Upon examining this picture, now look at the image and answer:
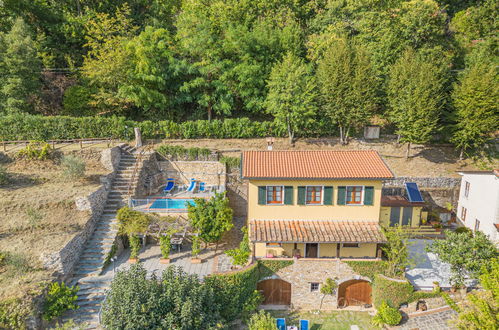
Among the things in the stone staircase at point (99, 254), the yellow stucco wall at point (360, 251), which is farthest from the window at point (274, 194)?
the stone staircase at point (99, 254)

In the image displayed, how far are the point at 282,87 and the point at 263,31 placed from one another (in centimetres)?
775

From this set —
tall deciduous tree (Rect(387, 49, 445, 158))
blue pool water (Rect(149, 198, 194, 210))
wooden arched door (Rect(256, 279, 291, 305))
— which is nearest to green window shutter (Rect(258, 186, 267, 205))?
wooden arched door (Rect(256, 279, 291, 305))

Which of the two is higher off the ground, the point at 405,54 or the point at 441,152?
the point at 405,54

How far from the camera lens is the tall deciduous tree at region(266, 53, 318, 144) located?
30.7 m

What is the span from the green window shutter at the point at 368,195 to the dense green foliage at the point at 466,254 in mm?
4641

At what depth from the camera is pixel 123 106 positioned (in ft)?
118

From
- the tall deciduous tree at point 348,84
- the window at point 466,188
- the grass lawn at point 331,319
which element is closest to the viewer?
the grass lawn at point 331,319

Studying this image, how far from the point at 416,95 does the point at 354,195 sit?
14168mm

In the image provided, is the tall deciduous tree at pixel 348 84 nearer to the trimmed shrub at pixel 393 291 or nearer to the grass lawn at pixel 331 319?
the trimmed shrub at pixel 393 291

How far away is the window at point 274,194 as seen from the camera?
21297mm

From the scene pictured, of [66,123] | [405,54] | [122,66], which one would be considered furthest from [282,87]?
[66,123]

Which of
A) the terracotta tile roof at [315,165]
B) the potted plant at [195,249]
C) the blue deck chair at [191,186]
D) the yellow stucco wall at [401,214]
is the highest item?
the terracotta tile roof at [315,165]

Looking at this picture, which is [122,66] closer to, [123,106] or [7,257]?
[123,106]

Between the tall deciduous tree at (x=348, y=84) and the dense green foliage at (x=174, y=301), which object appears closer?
the dense green foliage at (x=174, y=301)
